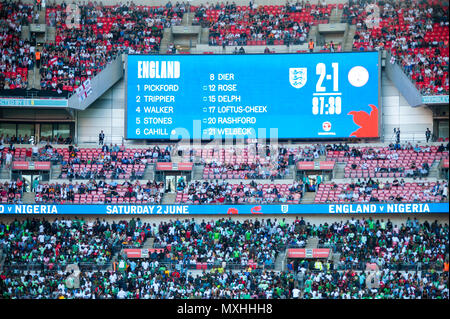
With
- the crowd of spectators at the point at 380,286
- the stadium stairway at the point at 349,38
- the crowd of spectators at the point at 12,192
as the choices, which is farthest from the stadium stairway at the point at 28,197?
the stadium stairway at the point at 349,38

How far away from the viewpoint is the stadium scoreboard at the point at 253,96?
2852 cm

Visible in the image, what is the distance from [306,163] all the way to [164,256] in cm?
618

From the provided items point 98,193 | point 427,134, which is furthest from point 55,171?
point 427,134

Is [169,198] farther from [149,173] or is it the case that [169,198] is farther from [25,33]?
[25,33]

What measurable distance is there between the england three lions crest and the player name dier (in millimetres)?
3975

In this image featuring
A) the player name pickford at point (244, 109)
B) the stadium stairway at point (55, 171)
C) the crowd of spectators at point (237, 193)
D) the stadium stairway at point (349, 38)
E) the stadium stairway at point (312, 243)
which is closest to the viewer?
the stadium stairway at point (312, 243)

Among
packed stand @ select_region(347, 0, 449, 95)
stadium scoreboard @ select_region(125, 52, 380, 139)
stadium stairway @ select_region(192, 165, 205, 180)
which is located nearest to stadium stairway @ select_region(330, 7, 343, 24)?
packed stand @ select_region(347, 0, 449, 95)

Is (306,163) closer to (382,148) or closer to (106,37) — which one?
(382,148)

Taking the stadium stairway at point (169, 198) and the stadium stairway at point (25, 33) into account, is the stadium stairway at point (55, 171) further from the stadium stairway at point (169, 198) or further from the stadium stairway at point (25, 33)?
the stadium stairway at point (25, 33)

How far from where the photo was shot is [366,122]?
28.5 meters

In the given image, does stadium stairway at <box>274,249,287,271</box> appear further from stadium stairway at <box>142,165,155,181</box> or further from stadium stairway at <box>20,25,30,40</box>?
stadium stairway at <box>20,25,30,40</box>

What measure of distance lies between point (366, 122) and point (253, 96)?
403 cm

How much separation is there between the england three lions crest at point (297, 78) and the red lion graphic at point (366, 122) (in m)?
1.97

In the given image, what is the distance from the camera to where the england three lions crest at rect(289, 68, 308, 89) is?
28.6 metres
